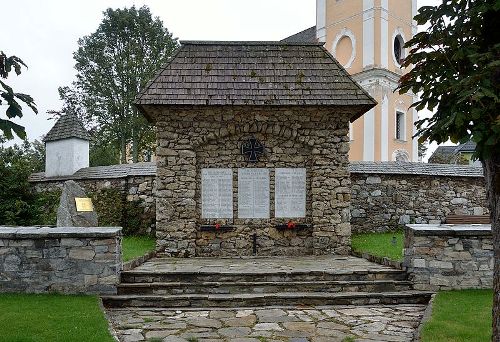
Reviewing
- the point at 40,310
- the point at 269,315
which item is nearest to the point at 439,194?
the point at 269,315

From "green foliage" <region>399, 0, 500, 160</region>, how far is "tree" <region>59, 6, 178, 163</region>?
28417 mm

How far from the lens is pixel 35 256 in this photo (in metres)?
8.75

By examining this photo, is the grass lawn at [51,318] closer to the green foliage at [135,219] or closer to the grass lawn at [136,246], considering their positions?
the grass lawn at [136,246]

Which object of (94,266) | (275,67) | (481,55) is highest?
(275,67)

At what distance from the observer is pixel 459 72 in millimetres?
4629

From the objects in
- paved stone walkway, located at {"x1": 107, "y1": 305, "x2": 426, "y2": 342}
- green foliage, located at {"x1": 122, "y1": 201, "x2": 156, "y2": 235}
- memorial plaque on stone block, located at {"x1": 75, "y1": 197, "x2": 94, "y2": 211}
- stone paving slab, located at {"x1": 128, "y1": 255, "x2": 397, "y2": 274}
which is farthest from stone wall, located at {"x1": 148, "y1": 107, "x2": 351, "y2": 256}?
paved stone walkway, located at {"x1": 107, "y1": 305, "x2": 426, "y2": 342}

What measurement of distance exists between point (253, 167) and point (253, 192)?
60 cm

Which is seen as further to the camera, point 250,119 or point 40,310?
point 250,119

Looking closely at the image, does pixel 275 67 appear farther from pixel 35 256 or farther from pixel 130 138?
pixel 130 138

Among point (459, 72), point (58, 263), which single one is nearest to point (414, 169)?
point (58, 263)

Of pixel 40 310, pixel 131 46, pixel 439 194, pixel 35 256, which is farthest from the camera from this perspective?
pixel 131 46

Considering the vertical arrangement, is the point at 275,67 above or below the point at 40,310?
above

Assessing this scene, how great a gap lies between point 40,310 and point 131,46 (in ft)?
94.1

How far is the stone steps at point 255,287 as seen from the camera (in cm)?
893
